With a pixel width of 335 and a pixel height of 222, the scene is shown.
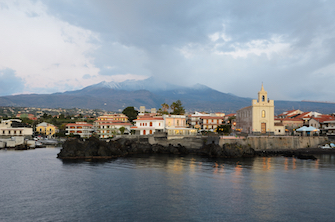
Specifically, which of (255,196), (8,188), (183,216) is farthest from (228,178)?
(8,188)

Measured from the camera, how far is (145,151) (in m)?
65.3

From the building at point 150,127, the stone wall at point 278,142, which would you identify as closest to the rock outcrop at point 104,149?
the building at point 150,127

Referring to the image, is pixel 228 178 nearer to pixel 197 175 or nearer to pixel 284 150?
pixel 197 175

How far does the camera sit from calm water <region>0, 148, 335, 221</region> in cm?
2289

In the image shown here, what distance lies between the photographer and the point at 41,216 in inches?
877

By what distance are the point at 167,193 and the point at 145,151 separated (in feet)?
121

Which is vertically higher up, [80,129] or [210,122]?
[210,122]

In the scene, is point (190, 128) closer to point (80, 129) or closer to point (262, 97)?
point (262, 97)

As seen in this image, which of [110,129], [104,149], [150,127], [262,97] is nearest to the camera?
[104,149]

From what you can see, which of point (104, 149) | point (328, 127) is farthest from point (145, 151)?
point (328, 127)

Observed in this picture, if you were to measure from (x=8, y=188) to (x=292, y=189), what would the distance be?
32283 millimetres

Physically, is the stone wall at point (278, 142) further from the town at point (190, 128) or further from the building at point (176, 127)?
the building at point (176, 127)

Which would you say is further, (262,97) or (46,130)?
(46,130)

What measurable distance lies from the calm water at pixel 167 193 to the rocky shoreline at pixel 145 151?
457 inches
